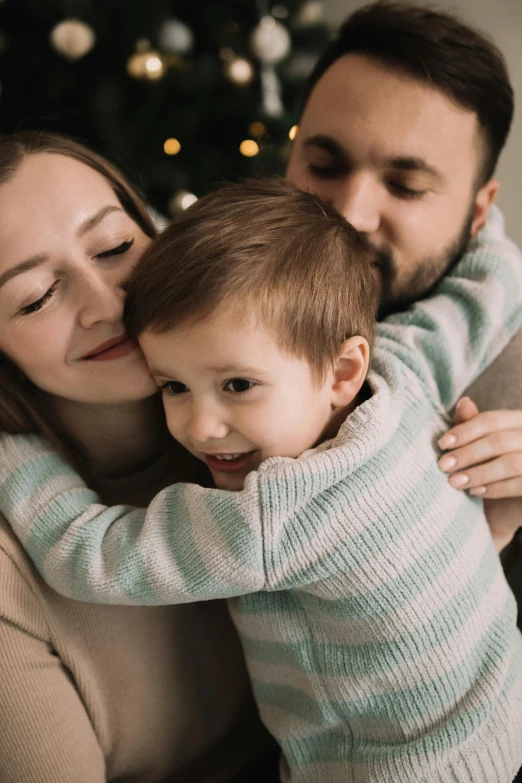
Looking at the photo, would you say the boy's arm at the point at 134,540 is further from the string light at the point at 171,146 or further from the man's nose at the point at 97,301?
the string light at the point at 171,146

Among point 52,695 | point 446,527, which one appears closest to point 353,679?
point 446,527

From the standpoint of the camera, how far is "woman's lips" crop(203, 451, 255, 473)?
0.96 metres

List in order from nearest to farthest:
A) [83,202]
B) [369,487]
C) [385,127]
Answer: [369,487] < [83,202] < [385,127]

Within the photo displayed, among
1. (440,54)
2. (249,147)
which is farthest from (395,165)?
(249,147)

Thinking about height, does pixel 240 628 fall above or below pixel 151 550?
below

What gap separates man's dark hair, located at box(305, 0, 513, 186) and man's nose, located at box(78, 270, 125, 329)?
2.87ft

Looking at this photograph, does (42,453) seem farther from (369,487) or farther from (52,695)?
(369,487)

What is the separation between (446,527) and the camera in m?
0.96

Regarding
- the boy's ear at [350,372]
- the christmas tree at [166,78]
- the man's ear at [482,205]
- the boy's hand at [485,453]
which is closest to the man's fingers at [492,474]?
the boy's hand at [485,453]

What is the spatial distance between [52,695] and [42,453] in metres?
0.41

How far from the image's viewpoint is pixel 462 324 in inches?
49.1

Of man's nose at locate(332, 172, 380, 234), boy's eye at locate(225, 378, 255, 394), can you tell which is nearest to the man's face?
man's nose at locate(332, 172, 380, 234)

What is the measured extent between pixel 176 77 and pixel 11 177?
1268 mm

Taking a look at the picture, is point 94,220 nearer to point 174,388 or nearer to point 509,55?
point 174,388
